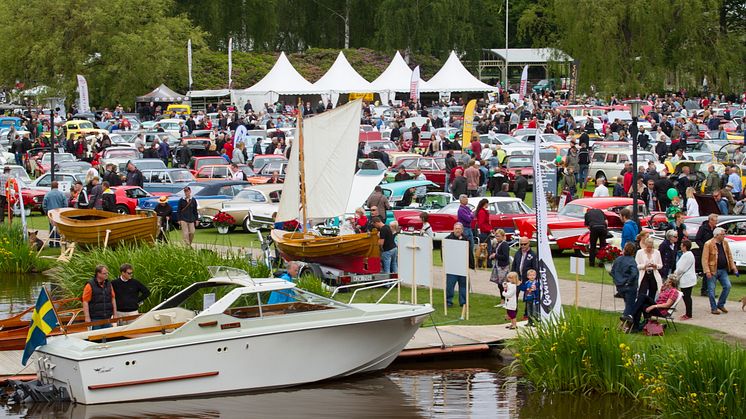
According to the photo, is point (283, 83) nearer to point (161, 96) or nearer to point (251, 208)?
point (161, 96)

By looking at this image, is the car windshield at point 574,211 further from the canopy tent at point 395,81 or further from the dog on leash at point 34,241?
the canopy tent at point 395,81

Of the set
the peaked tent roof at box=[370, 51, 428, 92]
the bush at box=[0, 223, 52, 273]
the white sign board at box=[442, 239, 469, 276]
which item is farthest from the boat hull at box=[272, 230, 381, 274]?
the peaked tent roof at box=[370, 51, 428, 92]

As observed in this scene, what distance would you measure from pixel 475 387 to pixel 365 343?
6.02 feet

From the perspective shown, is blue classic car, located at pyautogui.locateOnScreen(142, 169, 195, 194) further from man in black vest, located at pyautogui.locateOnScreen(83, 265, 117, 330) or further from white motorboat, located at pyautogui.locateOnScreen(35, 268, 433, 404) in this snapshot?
white motorboat, located at pyautogui.locateOnScreen(35, 268, 433, 404)

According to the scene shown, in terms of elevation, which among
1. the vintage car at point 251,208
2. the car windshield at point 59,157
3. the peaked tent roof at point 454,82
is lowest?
the vintage car at point 251,208

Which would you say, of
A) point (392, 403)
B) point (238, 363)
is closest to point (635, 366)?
point (392, 403)

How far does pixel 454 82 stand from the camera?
72625 mm

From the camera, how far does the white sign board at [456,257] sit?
22.2 meters

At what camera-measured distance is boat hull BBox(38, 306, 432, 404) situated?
17.5 meters

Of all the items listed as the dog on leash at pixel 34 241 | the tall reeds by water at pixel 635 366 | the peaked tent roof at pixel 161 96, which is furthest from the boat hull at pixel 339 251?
the peaked tent roof at pixel 161 96

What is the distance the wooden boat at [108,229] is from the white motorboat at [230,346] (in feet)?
37.0

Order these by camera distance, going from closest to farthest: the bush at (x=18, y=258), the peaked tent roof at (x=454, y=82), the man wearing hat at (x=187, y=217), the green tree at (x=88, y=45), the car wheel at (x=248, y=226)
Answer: the bush at (x=18, y=258), the man wearing hat at (x=187, y=217), the car wheel at (x=248, y=226), the green tree at (x=88, y=45), the peaked tent roof at (x=454, y=82)

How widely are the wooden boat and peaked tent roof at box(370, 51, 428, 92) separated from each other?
41828 millimetres

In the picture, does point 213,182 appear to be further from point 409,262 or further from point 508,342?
point 508,342
